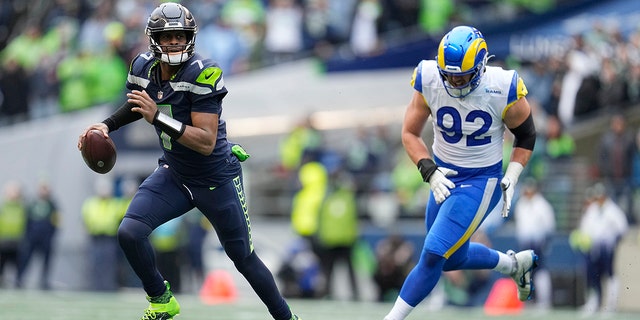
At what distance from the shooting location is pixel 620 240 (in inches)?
531

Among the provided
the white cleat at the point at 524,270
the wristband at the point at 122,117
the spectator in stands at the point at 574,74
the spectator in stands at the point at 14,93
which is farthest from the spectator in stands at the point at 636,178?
the spectator in stands at the point at 14,93

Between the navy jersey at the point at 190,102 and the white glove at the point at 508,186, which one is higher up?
the navy jersey at the point at 190,102

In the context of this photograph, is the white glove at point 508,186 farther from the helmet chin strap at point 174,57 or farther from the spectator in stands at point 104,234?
the spectator in stands at point 104,234

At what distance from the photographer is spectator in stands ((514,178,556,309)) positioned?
1364 centimetres

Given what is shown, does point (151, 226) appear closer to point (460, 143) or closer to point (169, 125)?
point (169, 125)

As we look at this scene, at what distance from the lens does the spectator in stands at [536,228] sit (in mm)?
13641

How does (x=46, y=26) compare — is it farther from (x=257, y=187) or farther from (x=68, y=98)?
(x=257, y=187)

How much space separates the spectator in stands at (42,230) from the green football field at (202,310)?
8.42ft

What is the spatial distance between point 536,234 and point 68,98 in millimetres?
7433

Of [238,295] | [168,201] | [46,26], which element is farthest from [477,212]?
[46,26]

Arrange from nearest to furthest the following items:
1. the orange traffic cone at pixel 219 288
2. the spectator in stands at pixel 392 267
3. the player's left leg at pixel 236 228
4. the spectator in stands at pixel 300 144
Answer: the player's left leg at pixel 236 228
the spectator in stands at pixel 392 267
the orange traffic cone at pixel 219 288
the spectator in stands at pixel 300 144

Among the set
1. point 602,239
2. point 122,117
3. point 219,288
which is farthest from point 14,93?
point 122,117

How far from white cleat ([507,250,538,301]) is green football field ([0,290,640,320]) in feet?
8.00

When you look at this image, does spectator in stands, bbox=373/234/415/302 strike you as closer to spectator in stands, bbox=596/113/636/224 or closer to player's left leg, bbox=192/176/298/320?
spectator in stands, bbox=596/113/636/224
